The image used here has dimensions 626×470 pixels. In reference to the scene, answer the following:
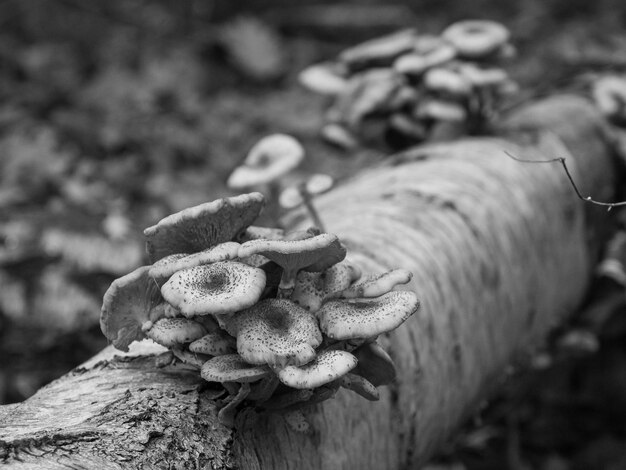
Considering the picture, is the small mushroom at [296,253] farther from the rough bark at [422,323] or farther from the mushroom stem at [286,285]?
the rough bark at [422,323]

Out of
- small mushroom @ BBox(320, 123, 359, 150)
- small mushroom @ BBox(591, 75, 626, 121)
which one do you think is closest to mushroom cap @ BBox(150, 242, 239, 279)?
small mushroom @ BBox(320, 123, 359, 150)

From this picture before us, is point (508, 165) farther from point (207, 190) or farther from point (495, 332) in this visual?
point (207, 190)

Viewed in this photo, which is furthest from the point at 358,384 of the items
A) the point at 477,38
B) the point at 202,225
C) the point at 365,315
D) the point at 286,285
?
the point at 477,38

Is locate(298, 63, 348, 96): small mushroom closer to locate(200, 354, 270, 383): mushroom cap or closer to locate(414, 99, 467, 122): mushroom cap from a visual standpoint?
locate(414, 99, 467, 122): mushroom cap

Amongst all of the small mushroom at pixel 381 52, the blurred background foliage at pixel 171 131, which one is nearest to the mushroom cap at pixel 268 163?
the blurred background foliage at pixel 171 131

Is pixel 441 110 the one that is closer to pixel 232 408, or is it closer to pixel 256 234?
pixel 256 234

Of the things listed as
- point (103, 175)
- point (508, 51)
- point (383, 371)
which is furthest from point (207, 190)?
point (383, 371)
